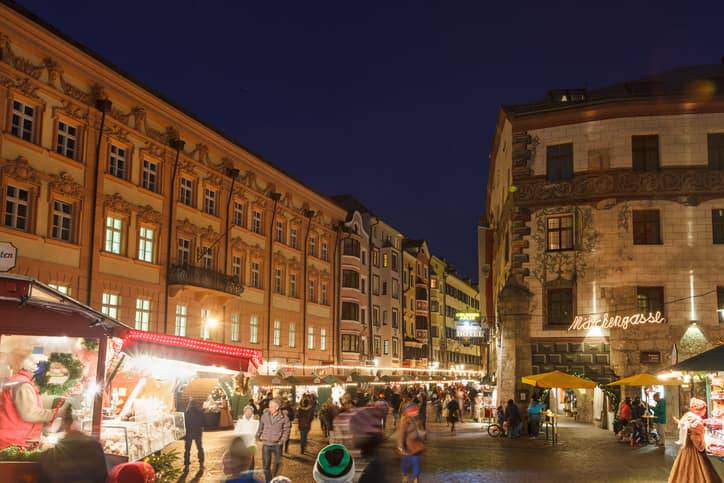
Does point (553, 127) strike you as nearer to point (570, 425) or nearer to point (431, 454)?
point (570, 425)

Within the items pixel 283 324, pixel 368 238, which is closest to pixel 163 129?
pixel 283 324

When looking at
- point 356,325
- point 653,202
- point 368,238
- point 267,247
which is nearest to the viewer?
point 653,202

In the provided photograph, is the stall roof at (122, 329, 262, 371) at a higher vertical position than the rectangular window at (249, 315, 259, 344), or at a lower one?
lower

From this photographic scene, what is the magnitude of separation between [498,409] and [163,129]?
19.5 metres

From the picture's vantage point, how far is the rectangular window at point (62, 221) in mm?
29453

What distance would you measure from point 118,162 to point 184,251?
248 inches

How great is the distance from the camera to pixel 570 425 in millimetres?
36781

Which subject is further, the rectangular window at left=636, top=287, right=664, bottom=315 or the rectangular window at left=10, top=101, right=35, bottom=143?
the rectangular window at left=636, top=287, right=664, bottom=315

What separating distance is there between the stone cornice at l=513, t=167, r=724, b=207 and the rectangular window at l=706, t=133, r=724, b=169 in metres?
0.47

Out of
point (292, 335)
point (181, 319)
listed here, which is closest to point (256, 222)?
point (292, 335)

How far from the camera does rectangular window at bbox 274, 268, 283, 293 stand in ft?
155

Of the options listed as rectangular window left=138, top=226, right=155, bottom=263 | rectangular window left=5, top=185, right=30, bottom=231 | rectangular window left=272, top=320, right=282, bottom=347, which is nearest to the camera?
rectangular window left=5, top=185, right=30, bottom=231

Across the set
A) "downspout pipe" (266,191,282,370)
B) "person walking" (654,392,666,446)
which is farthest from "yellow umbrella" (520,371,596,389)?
"downspout pipe" (266,191,282,370)

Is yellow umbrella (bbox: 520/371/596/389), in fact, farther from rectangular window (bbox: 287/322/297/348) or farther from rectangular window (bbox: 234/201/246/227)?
rectangular window (bbox: 287/322/297/348)
